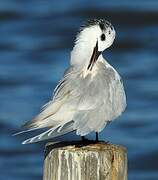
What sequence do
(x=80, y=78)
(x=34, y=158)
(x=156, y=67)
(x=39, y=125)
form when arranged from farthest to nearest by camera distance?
(x=156, y=67)
(x=34, y=158)
(x=80, y=78)
(x=39, y=125)

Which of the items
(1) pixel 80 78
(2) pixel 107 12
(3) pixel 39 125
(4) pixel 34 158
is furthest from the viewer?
(2) pixel 107 12

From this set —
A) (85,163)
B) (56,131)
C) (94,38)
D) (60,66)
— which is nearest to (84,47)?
(94,38)

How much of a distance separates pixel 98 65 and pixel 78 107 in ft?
2.05

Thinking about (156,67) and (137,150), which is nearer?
(137,150)

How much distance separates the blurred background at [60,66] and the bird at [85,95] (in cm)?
445

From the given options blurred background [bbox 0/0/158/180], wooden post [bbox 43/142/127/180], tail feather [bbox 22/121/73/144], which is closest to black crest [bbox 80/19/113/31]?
tail feather [bbox 22/121/73/144]

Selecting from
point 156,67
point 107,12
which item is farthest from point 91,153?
point 107,12

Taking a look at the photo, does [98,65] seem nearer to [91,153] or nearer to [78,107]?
[78,107]

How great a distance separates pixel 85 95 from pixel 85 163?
0.93 meters

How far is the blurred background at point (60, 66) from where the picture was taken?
1265 cm

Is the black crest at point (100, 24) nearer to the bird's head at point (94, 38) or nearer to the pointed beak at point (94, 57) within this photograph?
the bird's head at point (94, 38)

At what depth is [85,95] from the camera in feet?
21.9

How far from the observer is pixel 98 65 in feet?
23.3

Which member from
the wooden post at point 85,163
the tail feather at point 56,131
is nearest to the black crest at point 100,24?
the tail feather at point 56,131
